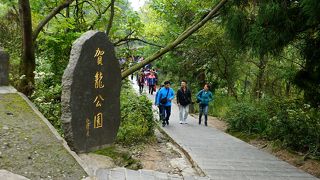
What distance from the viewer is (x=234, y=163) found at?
322 inches

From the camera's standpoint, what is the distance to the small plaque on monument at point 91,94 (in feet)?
20.9

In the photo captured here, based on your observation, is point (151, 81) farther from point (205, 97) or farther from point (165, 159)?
point (165, 159)

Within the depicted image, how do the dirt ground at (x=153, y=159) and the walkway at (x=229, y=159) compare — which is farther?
the walkway at (x=229, y=159)

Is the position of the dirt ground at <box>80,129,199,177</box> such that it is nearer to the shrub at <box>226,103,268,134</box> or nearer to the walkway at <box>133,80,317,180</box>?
the walkway at <box>133,80,317,180</box>

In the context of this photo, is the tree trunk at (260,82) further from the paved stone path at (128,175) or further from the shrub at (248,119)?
the paved stone path at (128,175)

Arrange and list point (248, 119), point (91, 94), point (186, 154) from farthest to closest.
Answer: point (248, 119) < point (186, 154) < point (91, 94)

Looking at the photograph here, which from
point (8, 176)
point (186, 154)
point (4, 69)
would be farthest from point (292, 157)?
point (4, 69)

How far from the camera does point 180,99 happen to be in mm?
13695

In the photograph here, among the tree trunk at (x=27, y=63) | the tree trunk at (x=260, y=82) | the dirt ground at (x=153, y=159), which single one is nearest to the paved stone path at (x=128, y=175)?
the dirt ground at (x=153, y=159)

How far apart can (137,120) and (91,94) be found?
3502 mm

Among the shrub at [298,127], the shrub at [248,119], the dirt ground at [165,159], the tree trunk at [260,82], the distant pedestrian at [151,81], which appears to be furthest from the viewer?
the distant pedestrian at [151,81]

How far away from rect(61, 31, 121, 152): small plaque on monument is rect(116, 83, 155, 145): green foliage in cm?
208

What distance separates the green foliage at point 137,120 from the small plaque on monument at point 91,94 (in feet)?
6.83

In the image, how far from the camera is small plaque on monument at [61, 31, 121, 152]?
20.9 feet
